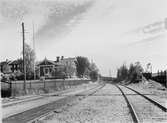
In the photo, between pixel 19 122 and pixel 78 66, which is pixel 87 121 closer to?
pixel 19 122

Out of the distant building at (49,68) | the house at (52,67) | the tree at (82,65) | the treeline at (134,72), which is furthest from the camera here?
the tree at (82,65)

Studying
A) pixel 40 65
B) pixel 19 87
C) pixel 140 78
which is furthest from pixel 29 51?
pixel 19 87

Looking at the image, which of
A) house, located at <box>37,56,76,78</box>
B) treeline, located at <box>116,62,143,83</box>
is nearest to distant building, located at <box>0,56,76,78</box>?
house, located at <box>37,56,76,78</box>

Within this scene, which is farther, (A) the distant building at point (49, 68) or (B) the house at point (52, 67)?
(B) the house at point (52, 67)

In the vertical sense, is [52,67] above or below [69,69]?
above

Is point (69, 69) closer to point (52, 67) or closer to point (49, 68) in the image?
point (52, 67)

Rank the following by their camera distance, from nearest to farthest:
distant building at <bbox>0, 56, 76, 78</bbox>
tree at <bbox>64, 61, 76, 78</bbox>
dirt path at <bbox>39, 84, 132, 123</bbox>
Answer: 1. dirt path at <bbox>39, 84, 132, 123</bbox>
2. distant building at <bbox>0, 56, 76, 78</bbox>
3. tree at <bbox>64, 61, 76, 78</bbox>

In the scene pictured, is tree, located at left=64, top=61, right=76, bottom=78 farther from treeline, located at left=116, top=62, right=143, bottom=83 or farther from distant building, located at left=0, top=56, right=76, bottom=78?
treeline, located at left=116, top=62, right=143, bottom=83

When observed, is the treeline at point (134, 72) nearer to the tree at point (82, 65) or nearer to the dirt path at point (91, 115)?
the tree at point (82, 65)

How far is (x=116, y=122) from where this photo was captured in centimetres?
906

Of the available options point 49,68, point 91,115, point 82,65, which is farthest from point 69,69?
point 91,115

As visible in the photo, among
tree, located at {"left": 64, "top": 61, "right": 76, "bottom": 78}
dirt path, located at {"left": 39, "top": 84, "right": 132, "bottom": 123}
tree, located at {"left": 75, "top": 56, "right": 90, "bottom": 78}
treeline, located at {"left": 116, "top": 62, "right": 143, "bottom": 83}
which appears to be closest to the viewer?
dirt path, located at {"left": 39, "top": 84, "right": 132, "bottom": 123}

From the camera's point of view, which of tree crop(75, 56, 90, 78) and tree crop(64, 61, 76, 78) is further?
tree crop(75, 56, 90, 78)

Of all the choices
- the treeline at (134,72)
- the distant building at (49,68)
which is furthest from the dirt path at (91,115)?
the distant building at (49,68)
